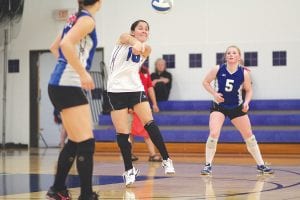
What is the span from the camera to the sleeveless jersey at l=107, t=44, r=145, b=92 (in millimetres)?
6828

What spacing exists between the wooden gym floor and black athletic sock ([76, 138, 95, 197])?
107 cm

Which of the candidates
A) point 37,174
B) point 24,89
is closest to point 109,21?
point 24,89

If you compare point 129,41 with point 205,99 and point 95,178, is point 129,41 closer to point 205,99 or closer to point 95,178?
point 95,178

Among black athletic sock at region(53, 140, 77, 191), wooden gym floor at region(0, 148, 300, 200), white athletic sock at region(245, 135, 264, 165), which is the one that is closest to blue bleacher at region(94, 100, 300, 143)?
wooden gym floor at region(0, 148, 300, 200)

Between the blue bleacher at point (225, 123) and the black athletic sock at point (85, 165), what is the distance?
888cm

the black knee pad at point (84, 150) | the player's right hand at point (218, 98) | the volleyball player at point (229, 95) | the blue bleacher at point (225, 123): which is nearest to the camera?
the black knee pad at point (84, 150)

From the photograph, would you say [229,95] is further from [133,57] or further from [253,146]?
[133,57]

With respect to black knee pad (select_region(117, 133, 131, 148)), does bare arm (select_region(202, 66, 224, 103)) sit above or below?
above

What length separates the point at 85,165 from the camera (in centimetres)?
456

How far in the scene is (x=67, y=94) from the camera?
15.0 feet

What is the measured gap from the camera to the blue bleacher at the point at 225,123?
13.1 m

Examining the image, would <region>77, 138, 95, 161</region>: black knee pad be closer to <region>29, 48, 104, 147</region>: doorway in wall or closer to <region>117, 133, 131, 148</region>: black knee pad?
<region>117, 133, 131, 148</region>: black knee pad

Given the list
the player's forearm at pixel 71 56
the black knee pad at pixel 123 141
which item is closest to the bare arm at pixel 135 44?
the black knee pad at pixel 123 141

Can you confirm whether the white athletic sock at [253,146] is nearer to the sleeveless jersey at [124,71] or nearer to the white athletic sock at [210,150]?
the white athletic sock at [210,150]
